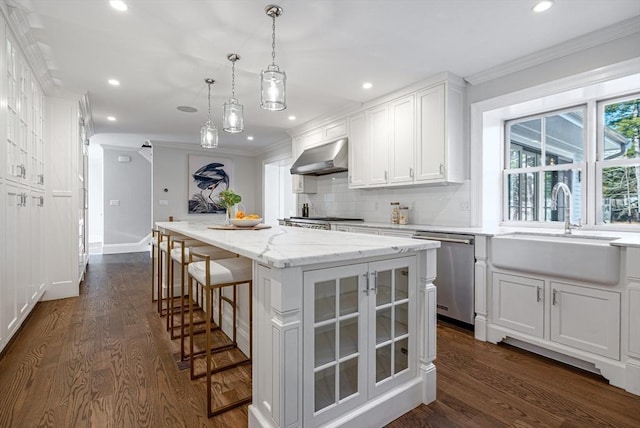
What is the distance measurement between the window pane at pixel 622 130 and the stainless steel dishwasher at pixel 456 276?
1399 millimetres

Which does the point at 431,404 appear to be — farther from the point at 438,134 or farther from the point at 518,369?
the point at 438,134

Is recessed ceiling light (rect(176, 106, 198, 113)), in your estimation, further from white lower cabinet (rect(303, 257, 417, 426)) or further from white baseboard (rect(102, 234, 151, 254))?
white baseboard (rect(102, 234, 151, 254))

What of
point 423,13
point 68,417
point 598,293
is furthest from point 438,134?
point 68,417

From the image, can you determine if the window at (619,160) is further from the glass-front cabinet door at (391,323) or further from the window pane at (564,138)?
the glass-front cabinet door at (391,323)

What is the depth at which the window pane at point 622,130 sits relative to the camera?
2600 millimetres

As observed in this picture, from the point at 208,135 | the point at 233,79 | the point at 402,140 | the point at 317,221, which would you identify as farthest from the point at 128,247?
the point at 402,140

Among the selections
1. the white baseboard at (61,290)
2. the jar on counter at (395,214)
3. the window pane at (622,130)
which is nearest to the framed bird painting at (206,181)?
the white baseboard at (61,290)

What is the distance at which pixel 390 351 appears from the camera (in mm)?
1627

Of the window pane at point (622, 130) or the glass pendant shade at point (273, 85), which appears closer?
the glass pendant shade at point (273, 85)

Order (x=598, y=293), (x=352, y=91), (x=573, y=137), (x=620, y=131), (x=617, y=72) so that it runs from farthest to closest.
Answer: (x=352, y=91) < (x=573, y=137) < (x=620, y=131) < (x=617, y=72) < (x=598, y=293)

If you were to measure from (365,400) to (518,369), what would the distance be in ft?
4.08

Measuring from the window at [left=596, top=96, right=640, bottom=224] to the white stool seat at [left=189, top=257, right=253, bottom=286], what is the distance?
293cm

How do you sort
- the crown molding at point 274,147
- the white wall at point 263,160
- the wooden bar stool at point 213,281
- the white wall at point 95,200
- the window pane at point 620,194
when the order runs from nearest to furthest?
1. the wooden bar stool at point 213,281
2. the window pane at point 620,194
3. the crown molding at point 274,147
4. the white wall at point 263,160
5. the white wall at point 95,200

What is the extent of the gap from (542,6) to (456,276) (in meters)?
2.04
